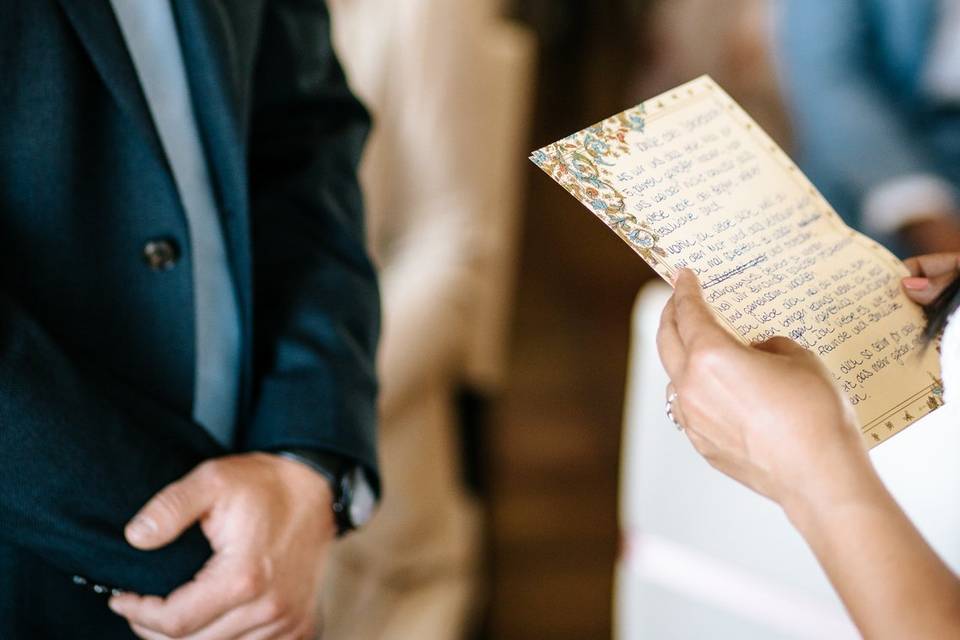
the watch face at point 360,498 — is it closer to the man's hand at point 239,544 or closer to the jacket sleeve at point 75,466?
the man's hand at point 239,544

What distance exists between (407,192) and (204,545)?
3.15 ft

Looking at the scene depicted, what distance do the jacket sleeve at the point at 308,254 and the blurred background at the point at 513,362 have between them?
0.42 metres

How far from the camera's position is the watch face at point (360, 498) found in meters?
0.80

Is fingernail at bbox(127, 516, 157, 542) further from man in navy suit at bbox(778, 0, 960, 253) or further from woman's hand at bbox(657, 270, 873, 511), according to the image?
man in navy suit at bbox(778, 0, 960, 253)

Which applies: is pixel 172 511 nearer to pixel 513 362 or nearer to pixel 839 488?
pixel 839 488

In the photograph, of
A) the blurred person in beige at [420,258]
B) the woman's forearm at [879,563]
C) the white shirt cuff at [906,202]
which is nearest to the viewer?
the woman's forearm at [879,563]

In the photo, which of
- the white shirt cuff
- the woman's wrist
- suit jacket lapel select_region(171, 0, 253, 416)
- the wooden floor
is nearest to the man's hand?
suit jacket lapel select_region(171, 0, 253, 416)

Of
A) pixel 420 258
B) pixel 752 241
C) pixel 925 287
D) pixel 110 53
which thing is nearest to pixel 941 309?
pixel 925 287

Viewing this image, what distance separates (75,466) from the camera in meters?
0.63

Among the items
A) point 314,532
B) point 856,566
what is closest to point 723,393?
point 856,566

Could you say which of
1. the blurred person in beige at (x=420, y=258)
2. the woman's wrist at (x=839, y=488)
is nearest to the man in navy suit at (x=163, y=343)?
the woman's wrist at (x=839, y=488)

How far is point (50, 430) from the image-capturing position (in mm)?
615

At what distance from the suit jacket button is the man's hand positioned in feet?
0.50

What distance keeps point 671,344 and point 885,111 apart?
902 mm
